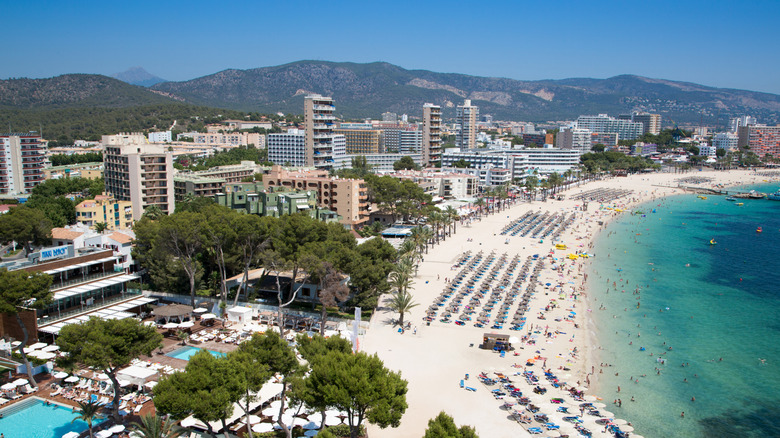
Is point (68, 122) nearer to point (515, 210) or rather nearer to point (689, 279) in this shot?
point (515, 210)

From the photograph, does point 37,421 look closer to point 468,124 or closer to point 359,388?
point 359,388

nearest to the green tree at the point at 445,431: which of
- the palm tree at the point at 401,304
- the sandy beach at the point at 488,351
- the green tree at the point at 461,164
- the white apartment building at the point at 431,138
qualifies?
the sandy beach at the point at 488,351

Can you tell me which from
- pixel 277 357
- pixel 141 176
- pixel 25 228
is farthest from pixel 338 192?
pixel 277 357

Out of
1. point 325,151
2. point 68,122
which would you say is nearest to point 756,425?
point 325,151

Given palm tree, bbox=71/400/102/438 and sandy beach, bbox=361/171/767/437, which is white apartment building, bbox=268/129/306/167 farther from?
palm tree, bbox=71/400/102/438

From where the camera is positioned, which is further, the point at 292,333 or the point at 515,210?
the point at 515,210

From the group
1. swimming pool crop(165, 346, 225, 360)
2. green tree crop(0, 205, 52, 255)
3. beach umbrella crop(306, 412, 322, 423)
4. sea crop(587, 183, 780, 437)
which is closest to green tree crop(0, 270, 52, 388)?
swimming pool crop(165, 346, 225, 360)

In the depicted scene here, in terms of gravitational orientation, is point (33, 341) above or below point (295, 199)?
below
